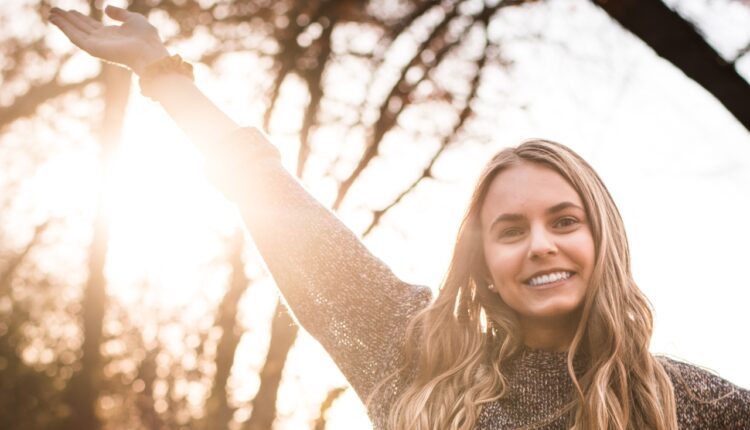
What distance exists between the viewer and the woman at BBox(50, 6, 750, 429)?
172cm

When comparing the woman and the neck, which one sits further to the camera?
the neck

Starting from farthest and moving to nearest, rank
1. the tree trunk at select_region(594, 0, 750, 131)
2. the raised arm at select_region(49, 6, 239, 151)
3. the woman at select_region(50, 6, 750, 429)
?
the raised arm at select_region(49, 6, 239, 151) < the tree trunk at select_region(594, 0, 750, 131) < the woman at select_region(50, 6, 750, 429)

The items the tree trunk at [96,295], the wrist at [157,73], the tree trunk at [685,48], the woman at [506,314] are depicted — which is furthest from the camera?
the tree trunk at [96,295]

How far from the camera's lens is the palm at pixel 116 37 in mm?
2260

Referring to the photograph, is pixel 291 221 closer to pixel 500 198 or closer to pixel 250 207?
pixel 250 207

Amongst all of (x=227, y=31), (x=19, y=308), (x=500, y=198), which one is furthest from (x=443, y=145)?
Result: (x=19, y=308)

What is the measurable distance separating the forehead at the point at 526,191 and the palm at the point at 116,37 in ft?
4.22

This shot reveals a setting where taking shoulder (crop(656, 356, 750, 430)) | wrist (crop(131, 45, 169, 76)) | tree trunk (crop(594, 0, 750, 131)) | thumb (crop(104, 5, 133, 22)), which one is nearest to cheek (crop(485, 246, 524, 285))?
shoulder (crop(656, 356, 750, 430))

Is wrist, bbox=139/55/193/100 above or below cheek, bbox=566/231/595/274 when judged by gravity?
above

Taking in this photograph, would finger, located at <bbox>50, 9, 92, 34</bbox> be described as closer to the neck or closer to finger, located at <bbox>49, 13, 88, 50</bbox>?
finger, located at <bbox>49, 13, 88, 50</bbox>

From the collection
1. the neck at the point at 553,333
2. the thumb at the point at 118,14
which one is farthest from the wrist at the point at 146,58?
the neck at the point at 553,333

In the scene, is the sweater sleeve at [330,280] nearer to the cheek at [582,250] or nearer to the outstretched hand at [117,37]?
the cheek at [582,250]

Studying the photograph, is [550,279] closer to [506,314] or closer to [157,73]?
[506,314]

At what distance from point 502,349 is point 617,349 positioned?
1.07 ft
